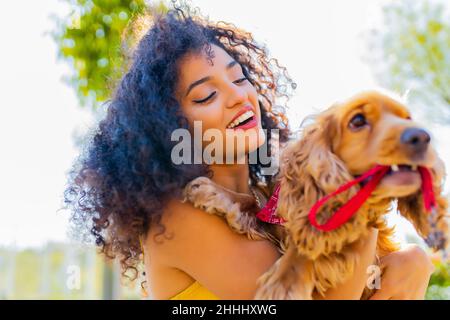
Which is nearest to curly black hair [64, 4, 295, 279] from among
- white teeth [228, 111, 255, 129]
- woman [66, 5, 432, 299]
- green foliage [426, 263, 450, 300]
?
woman [66, 5, 432, 299]

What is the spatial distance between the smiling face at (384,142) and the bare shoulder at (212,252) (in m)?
0.48

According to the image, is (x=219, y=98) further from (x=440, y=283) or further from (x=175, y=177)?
(x=440, y=283)

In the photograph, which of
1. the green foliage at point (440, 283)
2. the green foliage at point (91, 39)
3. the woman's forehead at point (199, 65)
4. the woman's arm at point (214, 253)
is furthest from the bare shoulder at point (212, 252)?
the green foliage at point (440, 283)

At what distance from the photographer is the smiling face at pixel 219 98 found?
87.3 inches

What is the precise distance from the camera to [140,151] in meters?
2.20

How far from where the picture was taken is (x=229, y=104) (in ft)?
7.29

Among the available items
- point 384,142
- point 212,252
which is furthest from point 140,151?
point 384,142

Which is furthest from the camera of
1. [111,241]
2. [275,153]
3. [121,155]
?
[275,153]

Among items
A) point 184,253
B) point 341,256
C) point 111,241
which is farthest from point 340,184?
point 111,241

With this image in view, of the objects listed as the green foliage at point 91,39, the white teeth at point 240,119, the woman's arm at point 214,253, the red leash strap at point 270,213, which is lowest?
the woman's arm at point 214,253

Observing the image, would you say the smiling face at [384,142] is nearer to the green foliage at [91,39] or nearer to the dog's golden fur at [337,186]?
the dog's golden fur at [337,186]

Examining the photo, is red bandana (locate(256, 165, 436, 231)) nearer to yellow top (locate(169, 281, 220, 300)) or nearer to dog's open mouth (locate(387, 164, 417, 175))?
dog's open mouth (locate(387, 164, 417, 175))
